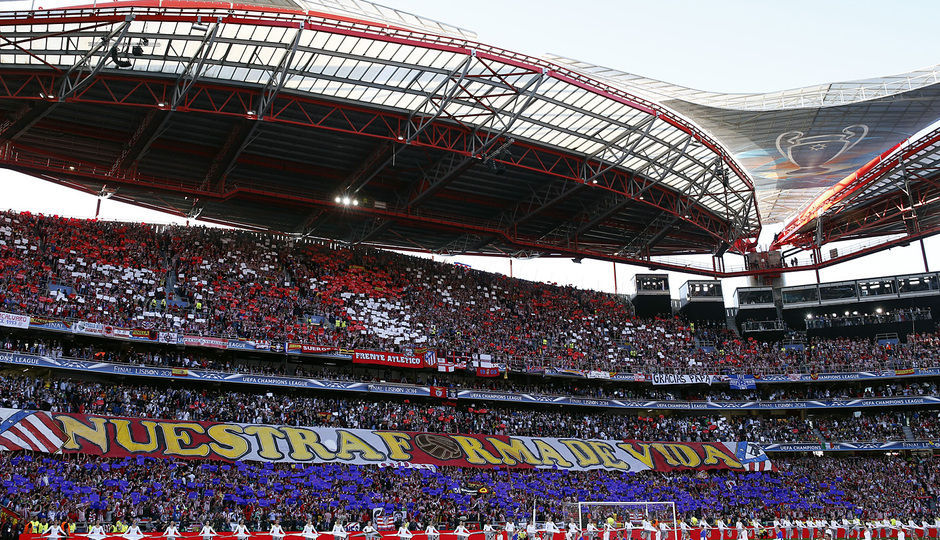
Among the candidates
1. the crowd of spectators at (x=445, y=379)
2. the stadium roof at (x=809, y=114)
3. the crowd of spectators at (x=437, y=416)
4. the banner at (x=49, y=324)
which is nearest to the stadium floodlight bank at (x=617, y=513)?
the crowd of spectators at (x=437, y=416)

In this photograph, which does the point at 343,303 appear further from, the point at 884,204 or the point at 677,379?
the point at 884,204

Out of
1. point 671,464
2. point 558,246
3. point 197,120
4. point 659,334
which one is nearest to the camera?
Result: point 197,120

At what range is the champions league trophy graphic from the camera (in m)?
49.9

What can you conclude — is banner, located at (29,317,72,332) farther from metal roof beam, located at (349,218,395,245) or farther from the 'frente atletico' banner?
metal roof beam, located at (349,218,395,245)

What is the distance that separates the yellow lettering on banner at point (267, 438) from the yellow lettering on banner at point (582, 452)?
18.7 metres

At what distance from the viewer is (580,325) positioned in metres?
62.8

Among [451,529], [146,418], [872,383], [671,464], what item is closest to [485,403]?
[671,464]

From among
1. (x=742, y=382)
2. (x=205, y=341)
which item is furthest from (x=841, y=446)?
(x=205, y=341)

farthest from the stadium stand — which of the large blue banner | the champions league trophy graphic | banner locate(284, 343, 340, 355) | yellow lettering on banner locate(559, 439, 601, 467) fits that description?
the champions league trophy graphic

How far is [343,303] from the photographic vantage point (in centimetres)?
5259

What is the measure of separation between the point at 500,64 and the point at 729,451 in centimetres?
3161

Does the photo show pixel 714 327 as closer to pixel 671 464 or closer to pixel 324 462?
pixel 671 464

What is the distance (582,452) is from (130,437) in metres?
27.0

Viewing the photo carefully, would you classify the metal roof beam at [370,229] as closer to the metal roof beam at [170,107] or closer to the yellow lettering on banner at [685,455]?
the metal roof beam at [170,107]
